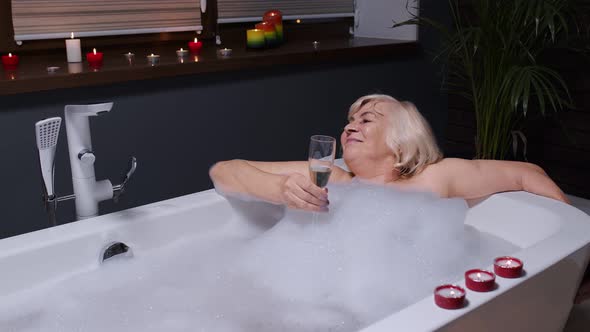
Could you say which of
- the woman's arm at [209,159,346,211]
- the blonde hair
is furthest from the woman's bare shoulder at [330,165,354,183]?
the blonde hair

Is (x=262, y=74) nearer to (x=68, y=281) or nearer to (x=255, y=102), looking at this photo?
(x=255, y=102)

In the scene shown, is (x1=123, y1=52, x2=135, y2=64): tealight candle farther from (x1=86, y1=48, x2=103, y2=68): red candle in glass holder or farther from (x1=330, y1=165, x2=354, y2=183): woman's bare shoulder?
(x1=330, y1=165, x2=354, y2=183): woman's bare shoulder

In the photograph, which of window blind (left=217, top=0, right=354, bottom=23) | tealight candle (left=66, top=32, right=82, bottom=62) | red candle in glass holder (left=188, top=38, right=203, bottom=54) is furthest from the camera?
window blind (left=217, top=0, right=354, bottom=23)

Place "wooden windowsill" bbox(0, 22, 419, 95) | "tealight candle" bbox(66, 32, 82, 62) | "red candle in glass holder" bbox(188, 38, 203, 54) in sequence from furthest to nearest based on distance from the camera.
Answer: "red candle in glass holder" bbox(188, 38, 203, 54)
"tealight candle" bbox(66, 32, 82, 62)
"wooden windowsill" bbox(0, 22, 419, 95)

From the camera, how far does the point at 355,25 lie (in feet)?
11.6

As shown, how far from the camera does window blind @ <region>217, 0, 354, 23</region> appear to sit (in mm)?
3014

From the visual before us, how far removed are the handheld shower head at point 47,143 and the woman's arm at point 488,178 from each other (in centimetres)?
109

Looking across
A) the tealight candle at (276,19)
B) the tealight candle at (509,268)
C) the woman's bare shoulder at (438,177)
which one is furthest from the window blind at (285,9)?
the tealight candle at (509,268)

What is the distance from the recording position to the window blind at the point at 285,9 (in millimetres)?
3014

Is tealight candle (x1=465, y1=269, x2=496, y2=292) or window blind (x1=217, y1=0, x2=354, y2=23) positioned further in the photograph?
window blind (x1=217, y1=0, x2=354, y2=23)

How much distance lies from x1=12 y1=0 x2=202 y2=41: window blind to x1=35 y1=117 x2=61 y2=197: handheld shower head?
3.68 ft

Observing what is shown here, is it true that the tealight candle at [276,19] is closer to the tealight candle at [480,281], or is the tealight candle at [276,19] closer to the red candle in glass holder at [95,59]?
the red candle in glass holder at [95,59]

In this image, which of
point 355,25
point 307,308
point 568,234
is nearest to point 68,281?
point 307,308

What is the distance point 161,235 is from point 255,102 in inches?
42.3
